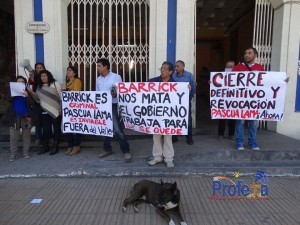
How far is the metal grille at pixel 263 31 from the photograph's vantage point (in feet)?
24.6

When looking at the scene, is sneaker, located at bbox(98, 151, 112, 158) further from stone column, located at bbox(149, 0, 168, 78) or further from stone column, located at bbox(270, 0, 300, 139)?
stone column, located at bbox(270, 0, 300, 139)

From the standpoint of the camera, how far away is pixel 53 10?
6848 mm

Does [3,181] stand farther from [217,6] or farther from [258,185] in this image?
[217,6]

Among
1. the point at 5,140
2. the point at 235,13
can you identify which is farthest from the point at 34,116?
the point at 235,13

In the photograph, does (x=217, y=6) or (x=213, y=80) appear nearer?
(x=213, y=80)

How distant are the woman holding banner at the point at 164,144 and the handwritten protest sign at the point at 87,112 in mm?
863

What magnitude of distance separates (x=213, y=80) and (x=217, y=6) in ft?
21.3

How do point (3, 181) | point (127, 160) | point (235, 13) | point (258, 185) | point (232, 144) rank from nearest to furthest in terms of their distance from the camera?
point (258, 185) < point (3, 181) < point (127, 160) < point (232, 144) < point (235, 13)

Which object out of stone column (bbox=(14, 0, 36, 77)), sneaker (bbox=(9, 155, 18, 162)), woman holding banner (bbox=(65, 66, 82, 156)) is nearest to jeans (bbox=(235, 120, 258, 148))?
woman holding banner (bbox=(65, 66, 82, 156))

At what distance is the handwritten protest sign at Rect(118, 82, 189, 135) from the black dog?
1282 millimetres

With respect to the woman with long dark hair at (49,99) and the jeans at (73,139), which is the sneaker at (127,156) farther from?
the woman with long dark hair at (49,99)

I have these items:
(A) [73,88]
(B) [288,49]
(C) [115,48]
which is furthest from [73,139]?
(B) [288,49]

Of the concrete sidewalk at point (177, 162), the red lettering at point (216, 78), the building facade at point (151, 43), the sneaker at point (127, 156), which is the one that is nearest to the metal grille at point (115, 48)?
the building facade at point (151, 43)

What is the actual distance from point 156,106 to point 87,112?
4.55 feet
